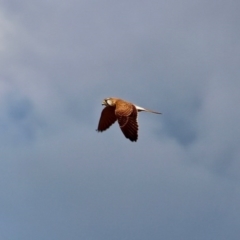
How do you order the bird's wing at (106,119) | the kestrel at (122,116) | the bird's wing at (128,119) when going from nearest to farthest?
1. the bird's wing at (128,119)
2. the kestrel at (122,116)
3. the bird's wing at (106,119)

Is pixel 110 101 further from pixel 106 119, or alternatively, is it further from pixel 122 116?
pixel 122 116

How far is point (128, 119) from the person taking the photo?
122ft

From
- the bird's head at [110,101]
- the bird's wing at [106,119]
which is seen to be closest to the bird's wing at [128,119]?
the bird's head at [110,101]

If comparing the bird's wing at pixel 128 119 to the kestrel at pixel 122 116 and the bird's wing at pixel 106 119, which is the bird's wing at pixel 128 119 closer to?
the kestrel at pixel 122 116

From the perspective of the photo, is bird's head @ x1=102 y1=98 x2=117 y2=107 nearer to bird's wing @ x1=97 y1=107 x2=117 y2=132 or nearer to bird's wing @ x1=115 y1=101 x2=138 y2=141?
bird's wing @ x1=97 y1=107 x2=117 y2=132

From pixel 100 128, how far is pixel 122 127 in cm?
690

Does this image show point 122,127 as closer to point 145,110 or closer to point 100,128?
point 145,110

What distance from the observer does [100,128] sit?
43438 mm

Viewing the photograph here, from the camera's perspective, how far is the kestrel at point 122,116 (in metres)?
36.3

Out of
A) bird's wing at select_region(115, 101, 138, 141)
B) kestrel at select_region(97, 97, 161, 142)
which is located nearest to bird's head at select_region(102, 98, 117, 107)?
kestrel at select_region(97, 97, 161, 142)

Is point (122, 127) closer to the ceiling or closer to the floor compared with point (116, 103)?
closer to the floor

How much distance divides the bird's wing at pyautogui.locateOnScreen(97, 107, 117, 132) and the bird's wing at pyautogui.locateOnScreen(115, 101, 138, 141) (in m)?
3.40

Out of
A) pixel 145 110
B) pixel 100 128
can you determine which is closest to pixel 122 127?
pixel 145 110

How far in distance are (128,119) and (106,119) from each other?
6.24 metres
